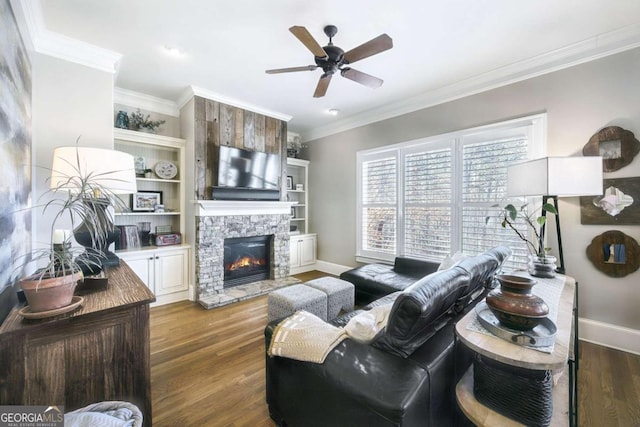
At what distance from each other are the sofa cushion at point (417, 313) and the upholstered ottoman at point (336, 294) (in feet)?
4.85

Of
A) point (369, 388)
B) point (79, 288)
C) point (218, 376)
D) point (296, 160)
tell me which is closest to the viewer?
point (369, 388)

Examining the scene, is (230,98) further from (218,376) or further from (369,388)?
(369,388)

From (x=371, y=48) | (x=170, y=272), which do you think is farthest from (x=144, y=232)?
(x=371, y=48)

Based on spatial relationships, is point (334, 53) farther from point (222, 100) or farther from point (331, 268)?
point (331, 268)

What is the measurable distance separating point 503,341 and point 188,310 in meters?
3.31

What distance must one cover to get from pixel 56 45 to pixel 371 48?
2817mm

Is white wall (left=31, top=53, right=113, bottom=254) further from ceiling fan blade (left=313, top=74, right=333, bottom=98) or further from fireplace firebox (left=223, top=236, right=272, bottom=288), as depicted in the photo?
ceiling fan blade (left=313, top=74, right=333, bottom=98)

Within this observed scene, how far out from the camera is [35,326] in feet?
3.40

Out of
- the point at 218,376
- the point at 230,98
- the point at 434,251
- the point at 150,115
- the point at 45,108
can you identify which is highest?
the point at 230,98

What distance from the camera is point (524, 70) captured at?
2.79 m

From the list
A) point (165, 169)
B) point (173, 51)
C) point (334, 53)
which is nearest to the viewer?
point (334, 53)

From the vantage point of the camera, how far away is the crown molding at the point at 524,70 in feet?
7.58

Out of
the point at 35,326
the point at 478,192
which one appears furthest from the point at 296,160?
the point at 35,326

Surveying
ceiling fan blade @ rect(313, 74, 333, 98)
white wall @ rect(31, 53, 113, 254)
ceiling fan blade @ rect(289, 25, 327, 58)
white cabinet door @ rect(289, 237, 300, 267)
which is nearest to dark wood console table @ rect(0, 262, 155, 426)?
white wall @ rect(31, 53, 113, 254)
